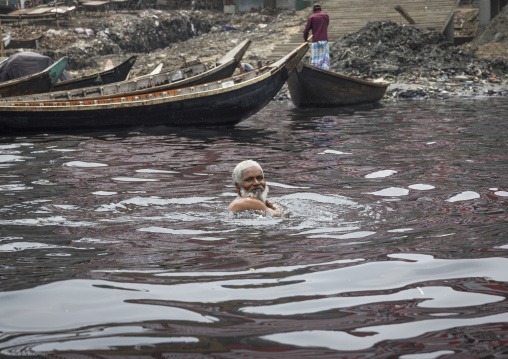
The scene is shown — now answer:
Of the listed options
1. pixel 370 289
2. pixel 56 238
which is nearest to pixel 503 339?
pixel 370 289

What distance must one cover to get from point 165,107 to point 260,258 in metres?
9.40

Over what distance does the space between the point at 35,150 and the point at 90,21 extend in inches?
996

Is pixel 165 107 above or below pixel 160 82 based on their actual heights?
below

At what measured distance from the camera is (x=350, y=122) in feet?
48.2

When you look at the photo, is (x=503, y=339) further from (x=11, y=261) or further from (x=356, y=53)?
(x=356, y=53)

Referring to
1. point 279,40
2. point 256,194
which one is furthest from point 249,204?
point 279,40

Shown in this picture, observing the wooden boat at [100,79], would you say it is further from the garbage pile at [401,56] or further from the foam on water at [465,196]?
the foam on water at [465,196]

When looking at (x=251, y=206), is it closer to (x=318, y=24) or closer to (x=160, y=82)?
(x=160, y=82)

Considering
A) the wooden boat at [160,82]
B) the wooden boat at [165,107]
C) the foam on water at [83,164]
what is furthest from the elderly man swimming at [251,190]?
the wooden boat at [160,82]

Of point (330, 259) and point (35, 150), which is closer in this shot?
point (330, 259)

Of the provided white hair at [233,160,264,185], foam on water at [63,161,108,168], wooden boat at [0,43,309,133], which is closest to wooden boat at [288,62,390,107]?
wooden boat at [0,43,309,133]

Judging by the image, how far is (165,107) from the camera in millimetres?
13750

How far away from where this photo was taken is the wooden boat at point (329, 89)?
17.3 metres

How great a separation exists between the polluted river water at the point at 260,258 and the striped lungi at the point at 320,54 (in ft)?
27.6
